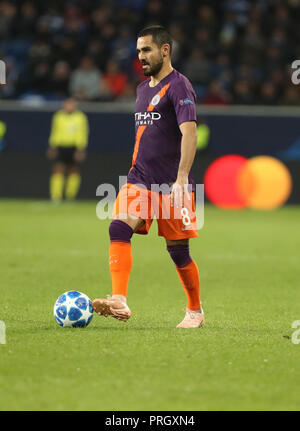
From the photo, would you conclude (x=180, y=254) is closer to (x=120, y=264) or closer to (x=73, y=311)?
(x=120, y=264)

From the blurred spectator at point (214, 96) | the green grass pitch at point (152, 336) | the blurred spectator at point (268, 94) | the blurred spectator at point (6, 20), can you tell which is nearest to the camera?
the green grass pitch at point (152, 336)

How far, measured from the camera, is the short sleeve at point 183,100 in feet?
19.5

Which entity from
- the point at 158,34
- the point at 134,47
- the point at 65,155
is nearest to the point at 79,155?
the point at 65,155

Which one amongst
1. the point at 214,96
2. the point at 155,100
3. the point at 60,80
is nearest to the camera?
the point at 155,100

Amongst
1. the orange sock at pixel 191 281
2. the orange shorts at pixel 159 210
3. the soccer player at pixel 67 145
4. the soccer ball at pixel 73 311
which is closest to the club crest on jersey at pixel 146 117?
the orange shorts at pixel 159 210

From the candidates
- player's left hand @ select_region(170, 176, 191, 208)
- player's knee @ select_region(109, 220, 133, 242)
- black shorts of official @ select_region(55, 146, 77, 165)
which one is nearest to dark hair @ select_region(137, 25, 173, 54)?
player's left hand @ select_region(170, 176, 191, 208)

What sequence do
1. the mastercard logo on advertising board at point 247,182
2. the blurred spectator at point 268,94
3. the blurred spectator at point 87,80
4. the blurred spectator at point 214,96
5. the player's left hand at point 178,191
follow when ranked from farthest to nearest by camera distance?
1. the blurred spectator at point 87,80
2. the blurred spectator at point 268,94
3. the blurred spectator at point 214,96
4. the mastercard logo on advertising board at point 247,182
5. the player's left hand at point 178,191

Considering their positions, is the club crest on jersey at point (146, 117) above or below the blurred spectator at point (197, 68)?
below

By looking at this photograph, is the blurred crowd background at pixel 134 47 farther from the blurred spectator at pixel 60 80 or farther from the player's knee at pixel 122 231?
the player's knee at pixel 122 231

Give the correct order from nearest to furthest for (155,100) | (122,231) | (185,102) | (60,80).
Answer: (185,102) → (122,231) → (155,100) → (60,80)

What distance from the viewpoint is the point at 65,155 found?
62.0 feet

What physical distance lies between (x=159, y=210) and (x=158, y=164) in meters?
0.34

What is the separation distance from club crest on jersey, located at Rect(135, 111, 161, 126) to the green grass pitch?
146 cm
